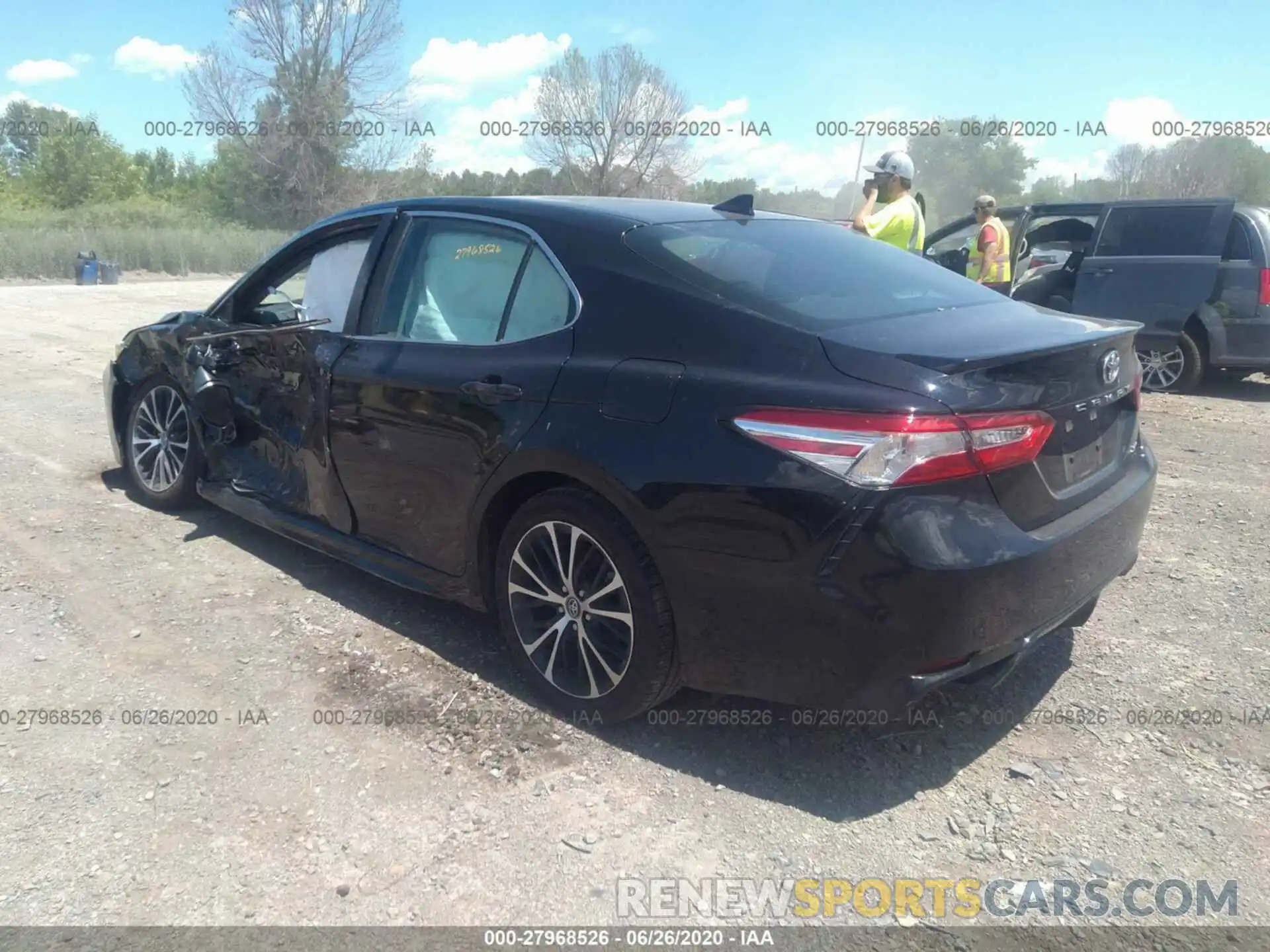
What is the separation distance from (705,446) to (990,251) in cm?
658

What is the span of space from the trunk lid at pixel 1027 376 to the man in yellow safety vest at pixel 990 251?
Answer: 17.9ft

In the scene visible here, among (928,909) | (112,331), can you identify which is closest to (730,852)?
(928,909)

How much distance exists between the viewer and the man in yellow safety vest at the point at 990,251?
822 cm

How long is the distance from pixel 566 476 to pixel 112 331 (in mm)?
12310

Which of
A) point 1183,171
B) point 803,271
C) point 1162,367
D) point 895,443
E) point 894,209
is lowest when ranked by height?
point 1162,367

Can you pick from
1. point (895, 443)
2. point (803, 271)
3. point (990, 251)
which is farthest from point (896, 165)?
point (895, 443)

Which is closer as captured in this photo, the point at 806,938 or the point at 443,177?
the point at 806,938

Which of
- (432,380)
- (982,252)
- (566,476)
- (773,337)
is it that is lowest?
(566,476)

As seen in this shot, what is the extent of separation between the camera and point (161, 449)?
201 inches

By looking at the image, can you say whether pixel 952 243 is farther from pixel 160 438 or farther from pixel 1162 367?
pixel 160 438

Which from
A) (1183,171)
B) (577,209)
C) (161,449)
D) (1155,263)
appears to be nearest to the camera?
(577,209)

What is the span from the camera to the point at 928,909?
7.66 ft

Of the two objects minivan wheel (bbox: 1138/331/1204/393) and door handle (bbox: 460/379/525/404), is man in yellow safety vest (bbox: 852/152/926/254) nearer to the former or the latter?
minivan wheel (bbox: 1138/331/1204/393)

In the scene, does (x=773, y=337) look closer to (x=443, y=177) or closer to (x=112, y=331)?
(x=112, y=331)
